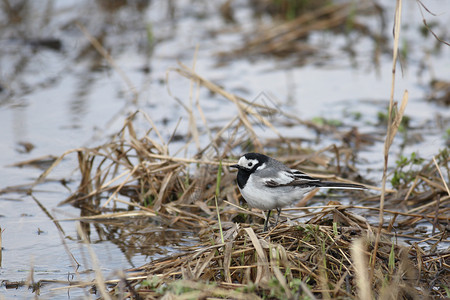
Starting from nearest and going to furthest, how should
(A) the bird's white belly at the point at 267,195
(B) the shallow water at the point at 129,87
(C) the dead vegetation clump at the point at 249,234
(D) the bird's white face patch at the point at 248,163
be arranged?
(C) the dead vegetation clump at the point at 249,234 → (A) the bird's white belly at the point at 267,195 → (D) the bird's white face patch at the point at 248,163 → (B) the shallow water at the point at 129,87

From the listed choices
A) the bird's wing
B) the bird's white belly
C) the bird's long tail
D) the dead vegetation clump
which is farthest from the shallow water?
the bird's long tail

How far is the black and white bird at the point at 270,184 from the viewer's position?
5230mm

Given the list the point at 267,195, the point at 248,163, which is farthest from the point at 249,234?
the point at 248,163

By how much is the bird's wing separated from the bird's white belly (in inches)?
1.3

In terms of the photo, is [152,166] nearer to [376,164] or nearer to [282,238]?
[282,238]

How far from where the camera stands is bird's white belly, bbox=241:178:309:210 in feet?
17.1

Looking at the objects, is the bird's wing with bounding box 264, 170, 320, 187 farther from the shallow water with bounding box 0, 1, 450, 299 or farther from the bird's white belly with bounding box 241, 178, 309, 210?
the shallow water with bounding box 0, 1, 450, 299

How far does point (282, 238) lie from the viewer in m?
4.68

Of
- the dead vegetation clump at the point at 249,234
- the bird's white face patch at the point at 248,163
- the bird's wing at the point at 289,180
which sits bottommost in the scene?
the dead vegetation clump at the point at 249,234

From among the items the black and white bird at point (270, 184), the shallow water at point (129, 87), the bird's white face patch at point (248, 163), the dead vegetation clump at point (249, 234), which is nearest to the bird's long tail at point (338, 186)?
the black and white bird at point (270, 184)

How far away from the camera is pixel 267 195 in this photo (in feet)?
17.1

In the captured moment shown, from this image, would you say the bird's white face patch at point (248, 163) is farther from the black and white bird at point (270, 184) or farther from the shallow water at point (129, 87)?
the shallow water at point (129, 87)

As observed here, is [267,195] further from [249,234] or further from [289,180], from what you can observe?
[249,234]

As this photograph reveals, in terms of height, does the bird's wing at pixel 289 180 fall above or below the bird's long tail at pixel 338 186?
above
